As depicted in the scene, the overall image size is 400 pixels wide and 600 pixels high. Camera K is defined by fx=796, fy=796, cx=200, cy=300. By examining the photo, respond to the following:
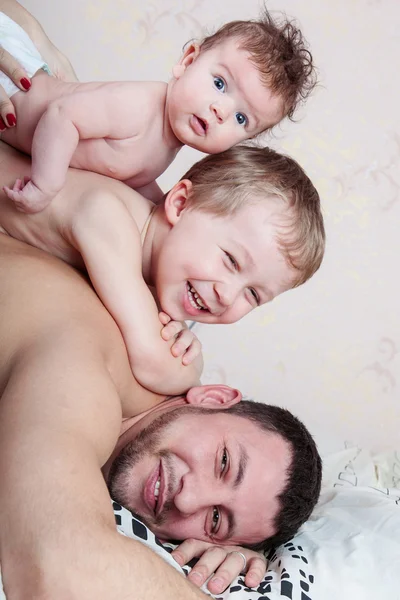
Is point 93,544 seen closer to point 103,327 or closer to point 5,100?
point 103,327

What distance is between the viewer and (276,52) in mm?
1668

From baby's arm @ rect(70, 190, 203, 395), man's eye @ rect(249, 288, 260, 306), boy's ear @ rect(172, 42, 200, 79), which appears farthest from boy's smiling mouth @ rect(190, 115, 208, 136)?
man's eye @ rect(249, 288, 260, 306)

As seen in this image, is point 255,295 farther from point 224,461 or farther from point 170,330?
point 224,461

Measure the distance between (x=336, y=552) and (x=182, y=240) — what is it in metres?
0.72

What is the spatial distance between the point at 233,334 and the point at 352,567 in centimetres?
149

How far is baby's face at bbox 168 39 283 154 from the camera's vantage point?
1624 millimetres

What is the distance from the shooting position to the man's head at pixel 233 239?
161cm

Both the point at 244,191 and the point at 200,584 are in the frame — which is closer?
the point at 200,584

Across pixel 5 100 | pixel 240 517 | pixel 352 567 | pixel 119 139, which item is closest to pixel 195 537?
pixel 240 517

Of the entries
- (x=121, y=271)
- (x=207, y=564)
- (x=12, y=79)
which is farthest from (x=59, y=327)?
(x=12, y=79)

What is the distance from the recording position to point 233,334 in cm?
301

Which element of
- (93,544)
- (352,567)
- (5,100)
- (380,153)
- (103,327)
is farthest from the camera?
(380,153)

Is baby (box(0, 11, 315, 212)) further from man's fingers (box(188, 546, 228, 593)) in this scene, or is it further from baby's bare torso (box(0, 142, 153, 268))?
man's fingers (box(188, 546, 228, 593))

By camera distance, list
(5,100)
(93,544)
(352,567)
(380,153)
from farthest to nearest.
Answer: (380,153)
(5,100)
(352,567)
(93,544)
